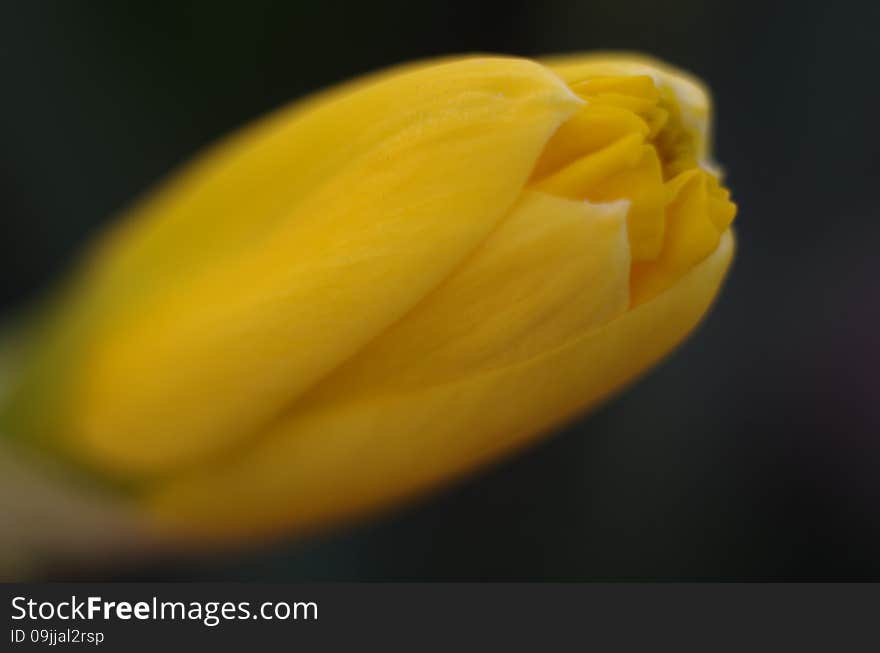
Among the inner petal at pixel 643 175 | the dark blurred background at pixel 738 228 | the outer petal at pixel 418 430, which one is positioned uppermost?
the dark blurred background at pixel 738 228

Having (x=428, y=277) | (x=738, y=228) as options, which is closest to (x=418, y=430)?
(x=428, y=277)

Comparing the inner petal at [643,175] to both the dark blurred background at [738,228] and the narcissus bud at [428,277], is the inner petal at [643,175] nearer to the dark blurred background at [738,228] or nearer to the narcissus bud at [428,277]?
the narcissus bud at [428,277]

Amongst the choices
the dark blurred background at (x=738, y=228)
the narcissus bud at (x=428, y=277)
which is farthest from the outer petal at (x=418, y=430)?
the dark blurred background at (x=738, y=228)

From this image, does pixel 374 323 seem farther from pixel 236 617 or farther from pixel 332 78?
pixel 332 78

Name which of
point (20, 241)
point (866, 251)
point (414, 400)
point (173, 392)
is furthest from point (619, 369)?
point (20, 241)

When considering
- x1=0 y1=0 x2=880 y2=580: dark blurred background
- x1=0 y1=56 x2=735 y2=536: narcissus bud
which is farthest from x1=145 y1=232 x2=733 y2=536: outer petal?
x1=0 y1=0 x2=880 y2=580: dark blurred background

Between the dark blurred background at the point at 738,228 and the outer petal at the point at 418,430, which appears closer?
the outer petal at the point at 418,430

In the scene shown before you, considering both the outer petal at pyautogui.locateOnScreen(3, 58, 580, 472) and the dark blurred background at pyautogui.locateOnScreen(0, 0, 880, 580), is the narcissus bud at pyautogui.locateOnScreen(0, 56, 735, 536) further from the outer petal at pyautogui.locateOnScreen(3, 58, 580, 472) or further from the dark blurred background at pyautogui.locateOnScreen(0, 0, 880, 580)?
the dark blurred background at pyautogui.locateOnScreen(0, 0, 880, 580)

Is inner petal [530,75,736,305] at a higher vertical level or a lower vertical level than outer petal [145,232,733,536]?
higher
